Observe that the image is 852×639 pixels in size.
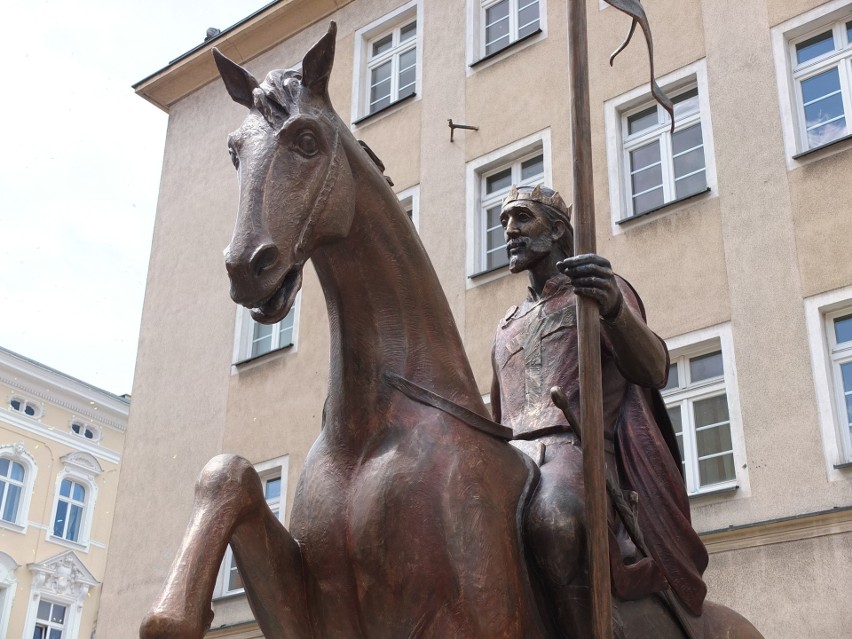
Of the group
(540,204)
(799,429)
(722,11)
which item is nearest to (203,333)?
(722,11)

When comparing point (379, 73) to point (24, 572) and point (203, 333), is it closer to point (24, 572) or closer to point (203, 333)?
point (203, 333)

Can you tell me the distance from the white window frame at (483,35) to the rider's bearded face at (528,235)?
491 inches

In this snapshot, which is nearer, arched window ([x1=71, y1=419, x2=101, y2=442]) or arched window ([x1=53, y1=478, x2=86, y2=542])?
arched window ([x1=53, y1=478, x2=86, y2=542])

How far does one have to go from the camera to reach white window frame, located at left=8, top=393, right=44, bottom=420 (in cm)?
3494

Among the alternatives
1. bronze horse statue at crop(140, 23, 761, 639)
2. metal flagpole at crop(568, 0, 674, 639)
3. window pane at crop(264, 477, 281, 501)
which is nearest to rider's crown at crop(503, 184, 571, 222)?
metal flagpole at crop(568, 0, 674, 639)

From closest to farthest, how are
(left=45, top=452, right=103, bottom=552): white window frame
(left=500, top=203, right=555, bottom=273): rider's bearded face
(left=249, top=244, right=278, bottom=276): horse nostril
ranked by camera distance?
(left=249, top=244, right=278, bottom=276): horse nostril
(left=500, top=203, right=555, bottom=273): rider's bearded face
(left=45, top=452, right=103, bottom=552): white window frame

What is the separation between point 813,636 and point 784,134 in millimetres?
5204

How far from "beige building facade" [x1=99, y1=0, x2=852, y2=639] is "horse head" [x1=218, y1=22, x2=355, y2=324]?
8753 millimetres

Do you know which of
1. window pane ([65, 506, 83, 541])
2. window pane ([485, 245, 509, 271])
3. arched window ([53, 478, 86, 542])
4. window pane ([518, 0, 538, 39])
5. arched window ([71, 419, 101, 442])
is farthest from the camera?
arched window ([71, 419, 101, 442])

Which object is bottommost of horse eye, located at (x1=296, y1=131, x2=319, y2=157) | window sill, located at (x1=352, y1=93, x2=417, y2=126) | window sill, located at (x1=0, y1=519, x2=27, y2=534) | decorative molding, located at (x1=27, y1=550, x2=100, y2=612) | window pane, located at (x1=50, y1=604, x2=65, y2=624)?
horse eye, located at (x1=296, y1=131, x2=319, y2=157)

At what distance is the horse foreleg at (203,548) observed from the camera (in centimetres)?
307

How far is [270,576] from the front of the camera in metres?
3.43

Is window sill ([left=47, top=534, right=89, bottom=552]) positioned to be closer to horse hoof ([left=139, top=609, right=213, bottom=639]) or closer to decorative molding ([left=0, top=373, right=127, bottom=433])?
decorative molding ([left=0, top=373, right=127, bottom=433])

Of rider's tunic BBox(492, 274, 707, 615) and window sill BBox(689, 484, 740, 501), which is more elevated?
window sill BBox(689, 484, 740, 501)
